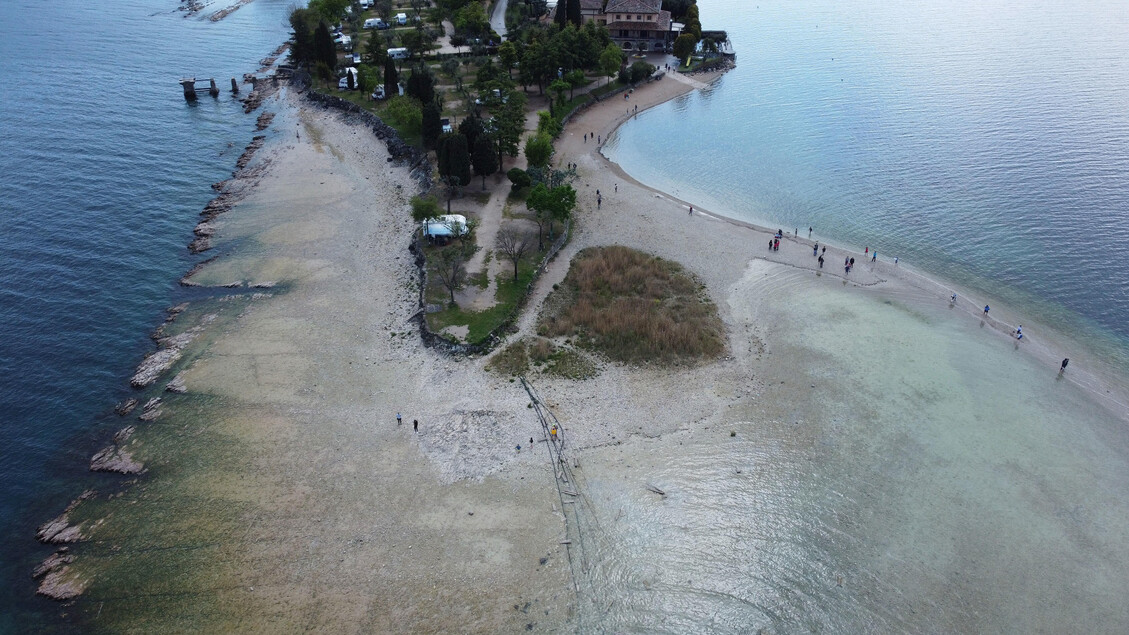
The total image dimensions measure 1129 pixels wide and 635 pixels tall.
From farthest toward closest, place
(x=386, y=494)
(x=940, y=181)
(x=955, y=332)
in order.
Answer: (x=940, y=181) < (x=955, y=332) < (x=386, y=494)

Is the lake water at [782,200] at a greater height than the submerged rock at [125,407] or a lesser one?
greater

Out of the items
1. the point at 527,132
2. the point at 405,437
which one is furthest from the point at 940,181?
the point at 405,437

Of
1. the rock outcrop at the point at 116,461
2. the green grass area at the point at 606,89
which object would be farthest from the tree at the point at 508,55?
the rock outcrop at the point at 116,461

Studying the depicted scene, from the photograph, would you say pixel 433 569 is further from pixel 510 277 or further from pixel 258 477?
pixel 510 277

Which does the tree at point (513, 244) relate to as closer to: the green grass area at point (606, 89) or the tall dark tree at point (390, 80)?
the tall dark tree at point (390, 80)

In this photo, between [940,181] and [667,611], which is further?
[940,181]

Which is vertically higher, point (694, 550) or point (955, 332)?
point (955, 332)
